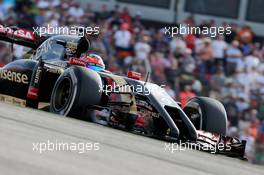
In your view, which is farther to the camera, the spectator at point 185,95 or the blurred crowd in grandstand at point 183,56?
the spectator at point 185,95

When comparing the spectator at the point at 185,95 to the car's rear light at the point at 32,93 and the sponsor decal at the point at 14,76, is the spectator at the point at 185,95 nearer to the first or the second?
the sponsor decal at the point at 14,76

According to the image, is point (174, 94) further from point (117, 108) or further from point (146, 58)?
point (117, 108)

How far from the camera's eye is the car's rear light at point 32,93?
1071cm

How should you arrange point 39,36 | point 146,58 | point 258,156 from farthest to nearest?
point 146,58
point 258,156
point 39,36

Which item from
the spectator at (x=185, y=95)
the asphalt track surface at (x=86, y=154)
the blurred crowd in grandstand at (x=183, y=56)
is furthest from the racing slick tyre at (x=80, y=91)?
the spectator at (x=185, y=95)

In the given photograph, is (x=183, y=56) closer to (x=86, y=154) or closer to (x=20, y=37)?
(x=20, y=37)

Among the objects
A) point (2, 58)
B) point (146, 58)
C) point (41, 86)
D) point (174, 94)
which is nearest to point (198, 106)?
point (41, 86)

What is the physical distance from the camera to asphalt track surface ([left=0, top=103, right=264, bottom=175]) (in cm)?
566

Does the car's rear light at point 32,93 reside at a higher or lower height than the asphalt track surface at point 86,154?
higher

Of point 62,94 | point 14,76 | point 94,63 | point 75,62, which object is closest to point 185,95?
point 94,63

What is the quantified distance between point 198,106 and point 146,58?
7.53 meters

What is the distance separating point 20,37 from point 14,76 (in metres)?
1.39

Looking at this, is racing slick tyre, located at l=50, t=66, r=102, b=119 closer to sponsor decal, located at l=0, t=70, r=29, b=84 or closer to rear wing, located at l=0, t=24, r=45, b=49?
sponsor decal, located at l=0, t=70, r=29, b=84

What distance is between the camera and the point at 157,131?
9.57m
